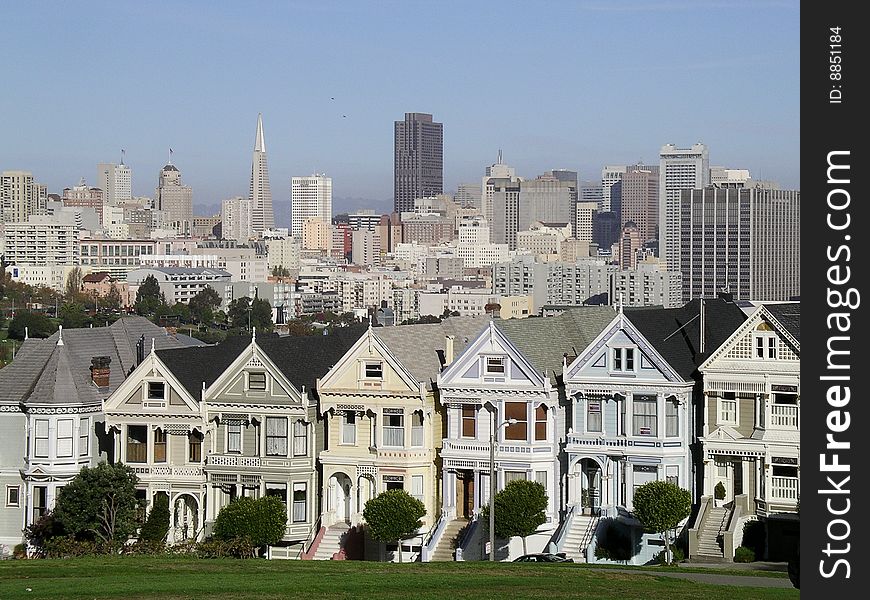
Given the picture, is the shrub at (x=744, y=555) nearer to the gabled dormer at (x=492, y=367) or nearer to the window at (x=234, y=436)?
the gabled dormer at (x=492, y=367)

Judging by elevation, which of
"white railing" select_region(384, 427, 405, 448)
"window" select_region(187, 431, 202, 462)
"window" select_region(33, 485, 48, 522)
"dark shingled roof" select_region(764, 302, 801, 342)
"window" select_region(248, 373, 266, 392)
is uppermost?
"dark shingled roof" select_region(764, 302, 801, 342)

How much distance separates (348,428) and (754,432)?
1006 centimetres

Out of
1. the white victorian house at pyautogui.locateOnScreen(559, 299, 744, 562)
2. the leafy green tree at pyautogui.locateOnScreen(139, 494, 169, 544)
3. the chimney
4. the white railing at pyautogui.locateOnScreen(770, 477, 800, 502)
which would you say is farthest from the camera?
the chimney

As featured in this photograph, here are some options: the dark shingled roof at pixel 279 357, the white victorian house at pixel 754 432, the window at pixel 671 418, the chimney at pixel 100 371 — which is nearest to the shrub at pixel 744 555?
the white victorian house at pixel 754 432

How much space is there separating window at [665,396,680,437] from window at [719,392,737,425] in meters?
1.04

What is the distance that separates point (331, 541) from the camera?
143 ft

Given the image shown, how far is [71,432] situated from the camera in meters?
45.4

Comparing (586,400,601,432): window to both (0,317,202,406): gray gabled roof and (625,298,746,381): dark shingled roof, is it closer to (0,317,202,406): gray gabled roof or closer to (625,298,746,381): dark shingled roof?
(625,298,746,381): dark shingled roof

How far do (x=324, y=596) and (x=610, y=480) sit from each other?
14662mm

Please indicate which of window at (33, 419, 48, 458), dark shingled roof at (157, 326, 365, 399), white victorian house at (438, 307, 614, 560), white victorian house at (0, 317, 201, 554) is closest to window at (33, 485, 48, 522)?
white victorian house at (0, 317, 201, 554)

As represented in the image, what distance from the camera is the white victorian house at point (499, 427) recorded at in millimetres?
42094

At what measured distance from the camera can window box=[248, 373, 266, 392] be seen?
44.2 meters
